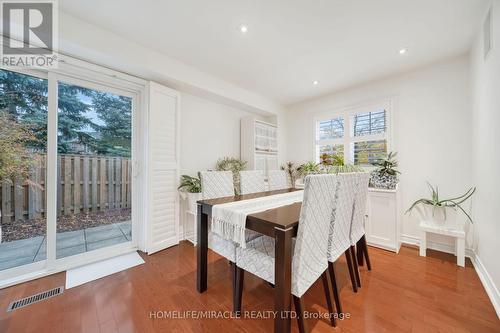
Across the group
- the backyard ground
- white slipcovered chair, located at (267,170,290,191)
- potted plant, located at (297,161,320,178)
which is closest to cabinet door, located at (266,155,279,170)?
potted plant, located at (297,161,320,178)

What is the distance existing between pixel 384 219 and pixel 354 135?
1513 mm

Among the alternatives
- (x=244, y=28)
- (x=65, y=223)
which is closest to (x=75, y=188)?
(x=65, y=223)

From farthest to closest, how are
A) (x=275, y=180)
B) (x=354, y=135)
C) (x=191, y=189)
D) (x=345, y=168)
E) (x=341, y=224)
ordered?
(x=354, y=135) → (x=345, y=168) → (x=275, y=180) → (x=191, y=189) → (x=341, y=224)

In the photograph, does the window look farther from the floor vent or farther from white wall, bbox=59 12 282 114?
the floor vent

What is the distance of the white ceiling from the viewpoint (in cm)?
175

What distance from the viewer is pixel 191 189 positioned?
2.80 metres

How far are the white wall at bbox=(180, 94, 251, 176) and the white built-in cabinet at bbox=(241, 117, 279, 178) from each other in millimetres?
164

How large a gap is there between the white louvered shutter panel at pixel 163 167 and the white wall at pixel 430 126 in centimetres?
318

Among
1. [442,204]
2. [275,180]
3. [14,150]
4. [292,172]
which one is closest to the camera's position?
[14,150]

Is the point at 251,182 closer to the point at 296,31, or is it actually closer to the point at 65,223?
the point at 296,31

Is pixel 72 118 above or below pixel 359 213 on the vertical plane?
above

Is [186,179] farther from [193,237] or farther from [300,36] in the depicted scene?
[300,36]

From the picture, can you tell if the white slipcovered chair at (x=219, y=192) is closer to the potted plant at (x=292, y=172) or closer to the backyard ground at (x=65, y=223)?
the backyard ground at (x=65, y=223)

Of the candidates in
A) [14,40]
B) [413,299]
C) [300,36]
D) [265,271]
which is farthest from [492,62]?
[14,40]
